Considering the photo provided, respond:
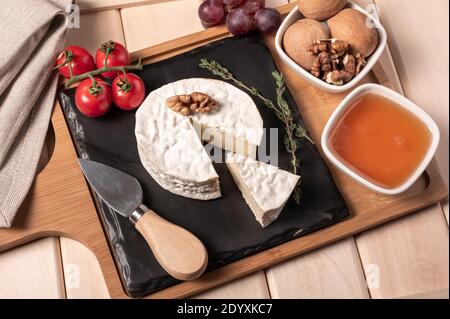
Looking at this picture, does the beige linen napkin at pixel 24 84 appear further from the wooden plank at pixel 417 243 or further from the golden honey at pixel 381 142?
the wooden plank at pixel 417 243

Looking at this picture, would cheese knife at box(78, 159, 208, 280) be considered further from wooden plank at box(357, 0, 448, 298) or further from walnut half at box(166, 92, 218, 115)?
wooden plank at box(357, 0, 448, 298)

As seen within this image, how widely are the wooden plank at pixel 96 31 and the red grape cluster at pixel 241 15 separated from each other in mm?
306

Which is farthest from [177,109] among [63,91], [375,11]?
[375,11]

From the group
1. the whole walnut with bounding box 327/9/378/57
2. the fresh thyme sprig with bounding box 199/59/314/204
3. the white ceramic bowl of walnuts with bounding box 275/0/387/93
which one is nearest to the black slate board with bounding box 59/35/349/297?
the fresh thyme sprig with bounding box 199/59/314/204

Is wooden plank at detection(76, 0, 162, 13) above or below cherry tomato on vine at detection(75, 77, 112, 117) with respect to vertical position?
above

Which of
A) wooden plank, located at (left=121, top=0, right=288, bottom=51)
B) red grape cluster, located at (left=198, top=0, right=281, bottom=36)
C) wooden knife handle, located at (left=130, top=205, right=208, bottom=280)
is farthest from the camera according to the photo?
wooden plank, located at (left=121, top=0, right=288, bottom=51)

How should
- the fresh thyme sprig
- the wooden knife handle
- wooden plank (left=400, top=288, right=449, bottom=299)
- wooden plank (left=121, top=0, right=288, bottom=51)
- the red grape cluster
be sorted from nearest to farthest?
1. the wooden knife handle
2. wooden plank (left=400, top=288, right=449, bottom=299)
3. the fresh thyme sprig
4. the red grape cluster
5. wooden plank (left=121, top=0, right=288, bottom=51)

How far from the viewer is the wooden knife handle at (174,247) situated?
1539 millimetres

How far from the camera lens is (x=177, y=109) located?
1.68 metres

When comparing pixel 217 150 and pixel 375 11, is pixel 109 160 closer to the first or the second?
pixel 217 150

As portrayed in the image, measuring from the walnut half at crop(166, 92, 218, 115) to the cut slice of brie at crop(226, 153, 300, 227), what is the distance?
17 cm

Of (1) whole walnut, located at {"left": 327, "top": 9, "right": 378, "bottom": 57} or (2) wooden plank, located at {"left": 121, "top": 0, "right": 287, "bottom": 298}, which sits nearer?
(1) whole walnut, located at {"left": 327, "top": 9, "right": 378, "bottom": 57}

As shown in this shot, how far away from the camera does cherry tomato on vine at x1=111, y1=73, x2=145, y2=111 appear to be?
5.63ft

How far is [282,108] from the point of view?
1799mm
